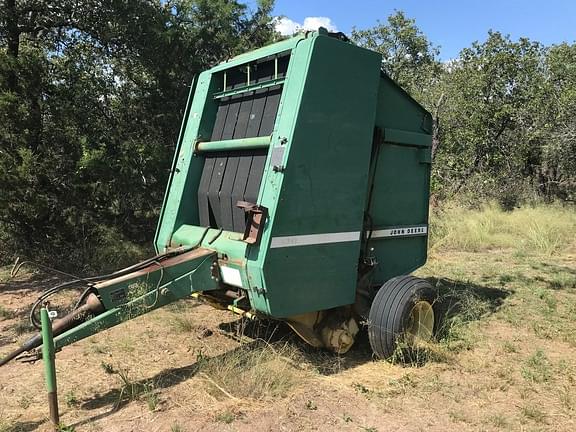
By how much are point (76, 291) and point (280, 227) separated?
4252 mm

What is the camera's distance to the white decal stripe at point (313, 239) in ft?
12.8

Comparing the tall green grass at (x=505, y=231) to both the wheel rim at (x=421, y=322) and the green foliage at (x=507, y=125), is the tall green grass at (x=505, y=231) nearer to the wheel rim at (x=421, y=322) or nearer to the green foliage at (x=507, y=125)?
the green foliage at (x=507, y=125)

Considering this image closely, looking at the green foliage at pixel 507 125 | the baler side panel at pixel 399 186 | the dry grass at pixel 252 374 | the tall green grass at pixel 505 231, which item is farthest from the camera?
the green foliage at pixel 507 125

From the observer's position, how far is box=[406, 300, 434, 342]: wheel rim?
4.59 m

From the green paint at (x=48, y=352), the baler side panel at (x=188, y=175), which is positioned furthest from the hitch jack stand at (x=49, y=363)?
the baler side panel at (x=188, y=175)

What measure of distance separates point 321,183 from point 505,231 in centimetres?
858

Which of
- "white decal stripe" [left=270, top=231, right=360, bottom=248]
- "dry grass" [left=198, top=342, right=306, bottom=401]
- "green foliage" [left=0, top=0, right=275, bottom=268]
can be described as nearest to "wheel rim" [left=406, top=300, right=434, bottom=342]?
"white decal stripe" [left=270, top=231, right=360, bottom=248]

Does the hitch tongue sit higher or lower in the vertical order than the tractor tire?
lower

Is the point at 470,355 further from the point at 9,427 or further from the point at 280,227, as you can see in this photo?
the point at 9,427

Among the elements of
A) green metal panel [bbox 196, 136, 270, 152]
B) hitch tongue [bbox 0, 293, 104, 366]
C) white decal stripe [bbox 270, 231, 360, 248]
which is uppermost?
green metal panel [bbox 196, 136, 270, 152]

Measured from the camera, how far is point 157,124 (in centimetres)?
896

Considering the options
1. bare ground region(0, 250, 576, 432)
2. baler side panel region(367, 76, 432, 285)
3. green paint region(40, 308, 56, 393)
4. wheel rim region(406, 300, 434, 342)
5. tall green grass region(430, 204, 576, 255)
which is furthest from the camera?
tall green grass region(430, 204, 576, 255)

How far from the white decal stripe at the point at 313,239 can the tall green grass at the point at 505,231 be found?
5978 millimetres

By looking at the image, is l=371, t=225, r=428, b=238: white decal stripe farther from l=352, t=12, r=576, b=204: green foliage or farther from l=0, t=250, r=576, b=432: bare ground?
l=352, t=12, r=576, b=204: green foliage
